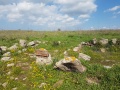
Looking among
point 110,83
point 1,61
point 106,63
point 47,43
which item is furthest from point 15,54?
point 110,83

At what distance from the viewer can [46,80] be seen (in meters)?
11.2

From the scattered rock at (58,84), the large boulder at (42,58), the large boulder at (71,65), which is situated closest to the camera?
the scattered rock at (58,84)

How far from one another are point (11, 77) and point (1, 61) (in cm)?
321

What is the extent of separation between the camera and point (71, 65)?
1163cm

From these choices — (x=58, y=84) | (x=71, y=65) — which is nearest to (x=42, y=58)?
(x=71, y=65)

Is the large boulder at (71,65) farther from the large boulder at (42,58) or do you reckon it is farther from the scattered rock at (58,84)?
the large boulder at (42,58)

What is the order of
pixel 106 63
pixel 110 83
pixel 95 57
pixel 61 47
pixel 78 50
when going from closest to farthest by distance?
pixel 110 83 < pixel 106 63 < pixel 95 57 < pixel 78 50 < pixel 61 47

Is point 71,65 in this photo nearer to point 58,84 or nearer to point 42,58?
point 58,84

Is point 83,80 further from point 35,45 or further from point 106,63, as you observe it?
point 35,45

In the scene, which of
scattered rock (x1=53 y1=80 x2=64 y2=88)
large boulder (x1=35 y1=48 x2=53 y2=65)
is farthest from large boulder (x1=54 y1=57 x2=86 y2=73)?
large boulder (x1=35 y1=48 x2=53 y2=65)

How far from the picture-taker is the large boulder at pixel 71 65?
37.5 feet

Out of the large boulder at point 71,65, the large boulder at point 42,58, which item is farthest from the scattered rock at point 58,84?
the large boulder at point 42,58

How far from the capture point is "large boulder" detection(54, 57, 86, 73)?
1142 cm

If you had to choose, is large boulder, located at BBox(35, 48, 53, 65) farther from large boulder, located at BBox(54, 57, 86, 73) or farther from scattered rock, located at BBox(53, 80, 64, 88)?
scattered rock, located at BBox(53, 80, 64, 88)
